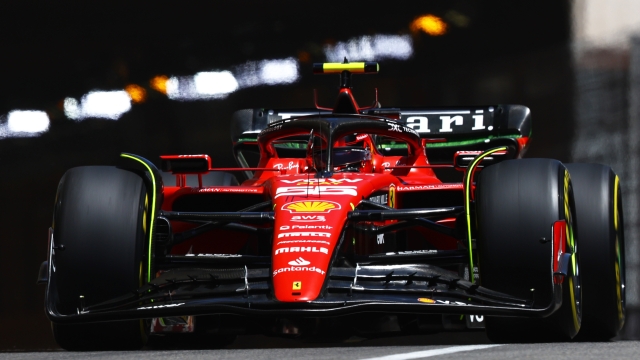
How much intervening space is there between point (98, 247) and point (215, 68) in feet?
21.0

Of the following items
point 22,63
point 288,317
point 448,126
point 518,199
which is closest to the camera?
point 288,317

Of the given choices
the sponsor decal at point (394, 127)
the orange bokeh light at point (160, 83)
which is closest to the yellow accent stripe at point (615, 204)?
the sponsor decal at point (394, 127)

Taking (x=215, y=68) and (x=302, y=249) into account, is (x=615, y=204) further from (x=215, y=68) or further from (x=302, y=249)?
(x=215, y=68)

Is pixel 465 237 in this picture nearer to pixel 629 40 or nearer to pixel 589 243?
pixel 589 243

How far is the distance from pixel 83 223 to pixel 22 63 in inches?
246

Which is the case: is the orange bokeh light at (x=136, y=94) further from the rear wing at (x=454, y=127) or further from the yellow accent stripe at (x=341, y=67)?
the yellow accent stripe at (x=341, y=67)

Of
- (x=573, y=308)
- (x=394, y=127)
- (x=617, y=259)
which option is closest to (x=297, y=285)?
(x=573, y=308)

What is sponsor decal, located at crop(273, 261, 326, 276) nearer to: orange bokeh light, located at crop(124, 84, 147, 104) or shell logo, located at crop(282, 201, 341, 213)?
shell logo, located at crop(282, 201, 341, 213)

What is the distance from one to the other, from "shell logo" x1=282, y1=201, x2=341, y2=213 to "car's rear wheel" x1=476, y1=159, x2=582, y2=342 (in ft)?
2.26

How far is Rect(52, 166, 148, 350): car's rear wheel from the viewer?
5.55 m

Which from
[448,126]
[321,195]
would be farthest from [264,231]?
[448,126]

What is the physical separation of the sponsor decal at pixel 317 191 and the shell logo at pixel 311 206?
0.13 m

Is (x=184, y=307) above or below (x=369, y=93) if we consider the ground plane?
below

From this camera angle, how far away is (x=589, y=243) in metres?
6.36
